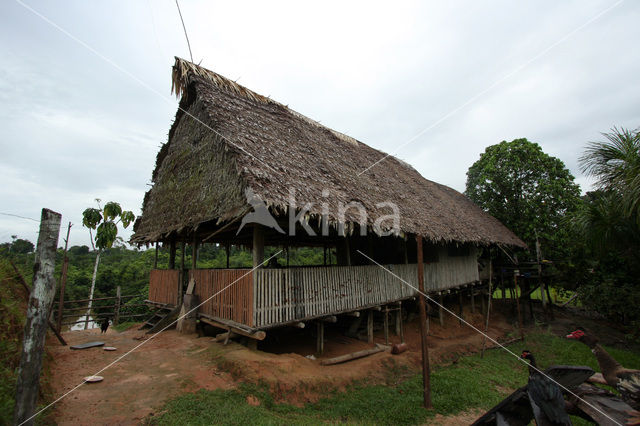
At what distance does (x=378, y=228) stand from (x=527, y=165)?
13892 millimetres

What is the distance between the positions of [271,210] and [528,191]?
16.2 meters

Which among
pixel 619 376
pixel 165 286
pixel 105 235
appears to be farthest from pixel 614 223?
pixel 105 235

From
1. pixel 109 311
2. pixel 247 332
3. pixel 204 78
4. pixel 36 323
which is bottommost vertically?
pixel 109 311

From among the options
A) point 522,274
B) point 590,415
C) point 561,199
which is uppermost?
point 561,199

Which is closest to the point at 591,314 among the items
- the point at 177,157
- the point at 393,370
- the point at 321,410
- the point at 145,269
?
the point at 393,370

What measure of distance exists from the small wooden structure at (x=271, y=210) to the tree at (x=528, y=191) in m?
6.43

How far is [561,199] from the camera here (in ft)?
49.6

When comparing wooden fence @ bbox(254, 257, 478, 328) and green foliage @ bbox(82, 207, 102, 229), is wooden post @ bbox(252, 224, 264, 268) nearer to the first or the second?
wooden fence @ bbox(254, 257, 478, 328)

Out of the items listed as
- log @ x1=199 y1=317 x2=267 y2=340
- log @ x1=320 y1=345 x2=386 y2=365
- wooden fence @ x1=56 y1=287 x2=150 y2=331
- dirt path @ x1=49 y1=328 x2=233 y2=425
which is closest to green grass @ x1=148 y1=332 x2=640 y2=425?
dirt path @ x1=49 y1=328 x2=233 y2=425

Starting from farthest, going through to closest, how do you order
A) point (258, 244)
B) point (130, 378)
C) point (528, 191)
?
point (528, 191), point (258, 244), point (130, 378)

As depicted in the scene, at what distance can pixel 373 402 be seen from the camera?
A: 5191 millimetres

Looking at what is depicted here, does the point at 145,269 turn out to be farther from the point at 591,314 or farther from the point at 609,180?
the point at 591,314

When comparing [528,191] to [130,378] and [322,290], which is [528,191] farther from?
[130,378]

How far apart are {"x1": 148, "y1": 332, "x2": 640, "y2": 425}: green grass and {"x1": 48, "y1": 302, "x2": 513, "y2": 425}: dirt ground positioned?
25 centimetres
